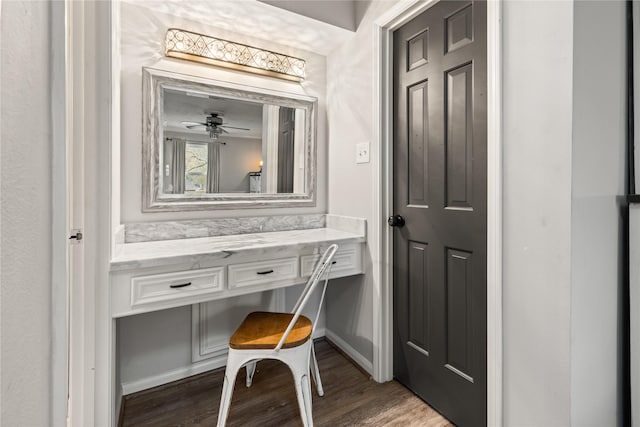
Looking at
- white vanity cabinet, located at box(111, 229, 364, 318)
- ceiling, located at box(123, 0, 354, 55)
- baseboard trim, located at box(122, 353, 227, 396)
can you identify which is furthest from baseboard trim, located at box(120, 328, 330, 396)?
ceiling, located at box(123, 0, 354, 55)

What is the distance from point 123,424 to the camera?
1556 millimetres

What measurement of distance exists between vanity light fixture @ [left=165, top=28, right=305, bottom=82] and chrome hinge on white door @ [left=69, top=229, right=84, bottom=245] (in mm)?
1200

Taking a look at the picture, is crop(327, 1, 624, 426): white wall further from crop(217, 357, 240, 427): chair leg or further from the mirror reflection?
the mirror reflection

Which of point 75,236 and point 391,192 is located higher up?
point 391,192

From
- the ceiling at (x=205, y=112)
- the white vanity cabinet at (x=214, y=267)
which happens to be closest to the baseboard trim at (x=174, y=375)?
the white vanity cabinet at (x=214, y=267)

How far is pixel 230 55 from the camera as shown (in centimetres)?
202

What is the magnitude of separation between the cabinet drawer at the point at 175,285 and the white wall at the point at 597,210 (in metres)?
1.44

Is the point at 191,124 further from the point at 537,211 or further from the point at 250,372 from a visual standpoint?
the point at 537,211

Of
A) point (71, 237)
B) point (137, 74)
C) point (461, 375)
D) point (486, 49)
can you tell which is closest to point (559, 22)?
point (486, 49)

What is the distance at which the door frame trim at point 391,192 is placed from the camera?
4.16 ft

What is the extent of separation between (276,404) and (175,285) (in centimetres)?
84

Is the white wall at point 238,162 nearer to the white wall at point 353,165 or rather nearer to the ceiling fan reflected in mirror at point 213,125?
the ceiling fan reflected in mirror at point 213,125

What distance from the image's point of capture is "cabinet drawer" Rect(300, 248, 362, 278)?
181 cm

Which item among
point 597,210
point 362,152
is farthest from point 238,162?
point 597,210
